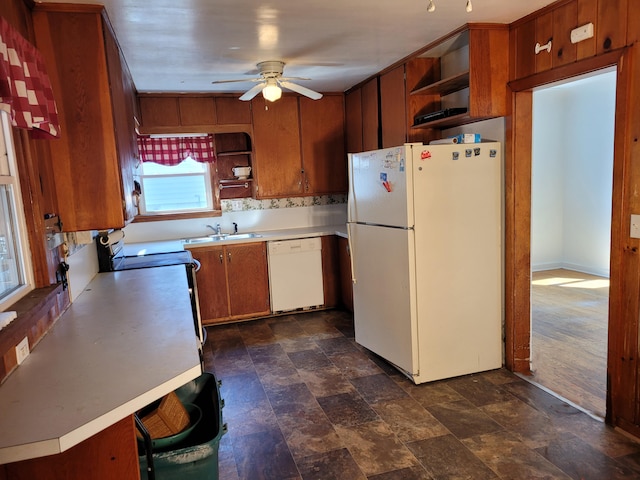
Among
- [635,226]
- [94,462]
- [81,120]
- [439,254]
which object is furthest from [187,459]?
[635,226]

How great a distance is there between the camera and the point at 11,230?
1792mm

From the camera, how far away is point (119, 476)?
4.55 ft

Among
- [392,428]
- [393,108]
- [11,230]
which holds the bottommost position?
[392,428]

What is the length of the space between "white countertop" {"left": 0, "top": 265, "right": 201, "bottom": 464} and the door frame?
2.13m

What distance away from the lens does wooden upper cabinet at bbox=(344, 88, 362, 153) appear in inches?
181

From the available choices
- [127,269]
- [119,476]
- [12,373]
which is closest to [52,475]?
[119,476]

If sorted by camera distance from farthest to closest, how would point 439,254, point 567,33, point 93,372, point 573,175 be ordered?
point 573,175 < point 439,254 < point 567,33 < point 93,372

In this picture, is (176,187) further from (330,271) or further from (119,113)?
(119,113)

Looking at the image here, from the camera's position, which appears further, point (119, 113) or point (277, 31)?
point (277, 31)

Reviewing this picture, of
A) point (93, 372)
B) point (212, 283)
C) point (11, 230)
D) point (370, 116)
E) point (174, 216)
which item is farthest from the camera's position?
point (174, 216)

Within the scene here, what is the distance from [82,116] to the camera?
220 centimetres

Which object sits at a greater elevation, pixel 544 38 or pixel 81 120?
pixel 544 38

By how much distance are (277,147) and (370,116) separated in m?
1.04

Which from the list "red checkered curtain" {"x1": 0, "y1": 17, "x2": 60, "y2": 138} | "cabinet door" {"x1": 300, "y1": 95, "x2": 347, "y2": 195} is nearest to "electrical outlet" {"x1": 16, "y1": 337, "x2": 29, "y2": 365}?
"red checkered curtain" {"x1": 0, "y1": 17, "x2": 60, "y2": 138}
